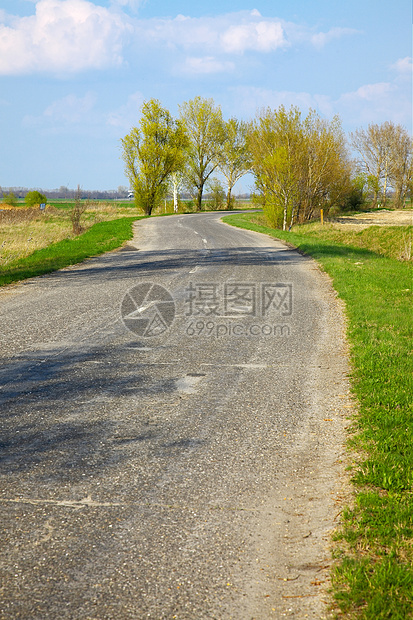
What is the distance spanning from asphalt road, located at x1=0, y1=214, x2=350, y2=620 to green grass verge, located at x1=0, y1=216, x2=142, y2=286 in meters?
6.12

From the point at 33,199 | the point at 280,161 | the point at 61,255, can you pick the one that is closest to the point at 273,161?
the point at 280,161

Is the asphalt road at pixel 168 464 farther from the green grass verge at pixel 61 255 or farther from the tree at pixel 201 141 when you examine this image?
the tree at pixel 201 141

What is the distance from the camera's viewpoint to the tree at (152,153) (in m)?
50.5

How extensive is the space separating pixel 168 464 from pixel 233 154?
65106mm

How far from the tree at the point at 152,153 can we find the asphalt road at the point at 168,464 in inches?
1726

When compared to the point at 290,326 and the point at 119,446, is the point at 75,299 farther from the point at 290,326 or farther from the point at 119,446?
the point at 119,446

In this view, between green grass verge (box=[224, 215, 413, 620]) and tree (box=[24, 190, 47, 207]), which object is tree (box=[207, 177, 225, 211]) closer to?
tree (box=[24, 190, 47, 207])

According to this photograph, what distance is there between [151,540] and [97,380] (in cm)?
304

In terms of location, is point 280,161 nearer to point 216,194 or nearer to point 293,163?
point 293,163

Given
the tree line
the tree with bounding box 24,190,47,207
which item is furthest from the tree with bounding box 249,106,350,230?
the tree with bounding box 24,190,47,207

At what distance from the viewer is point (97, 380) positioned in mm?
5977

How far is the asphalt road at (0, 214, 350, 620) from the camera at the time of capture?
9.11 ft

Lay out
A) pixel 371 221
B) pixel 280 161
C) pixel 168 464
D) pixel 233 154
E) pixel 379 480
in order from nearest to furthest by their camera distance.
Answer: pixel 379 480 < pixel 168 464 < pixel 280 161 < pixel 371 221 < pixel 233 154

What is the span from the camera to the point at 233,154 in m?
65.5
